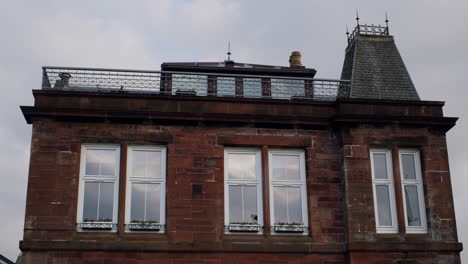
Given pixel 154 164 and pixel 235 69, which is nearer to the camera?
pixel 154 164

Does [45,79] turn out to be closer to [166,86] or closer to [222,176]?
[166,86]

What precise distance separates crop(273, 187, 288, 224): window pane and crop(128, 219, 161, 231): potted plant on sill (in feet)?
10.9

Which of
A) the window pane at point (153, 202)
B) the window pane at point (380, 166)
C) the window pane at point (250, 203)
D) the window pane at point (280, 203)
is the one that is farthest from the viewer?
the window pane at point (380, 166)

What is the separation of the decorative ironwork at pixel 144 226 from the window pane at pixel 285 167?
3.63m

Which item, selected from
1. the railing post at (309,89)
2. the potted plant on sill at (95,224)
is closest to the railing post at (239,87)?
the railing post at (309,89)

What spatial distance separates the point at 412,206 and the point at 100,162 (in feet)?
29.6

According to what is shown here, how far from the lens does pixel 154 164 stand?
1850 cm

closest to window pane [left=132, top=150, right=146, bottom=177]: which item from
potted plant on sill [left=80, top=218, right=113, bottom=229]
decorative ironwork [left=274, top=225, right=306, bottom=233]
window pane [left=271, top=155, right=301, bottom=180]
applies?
potted plant on sill [left=80, top=218, right=113, bottom=229]

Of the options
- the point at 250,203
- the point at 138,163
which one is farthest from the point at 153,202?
the point at 250,203

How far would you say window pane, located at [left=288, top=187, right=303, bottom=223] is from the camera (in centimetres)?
1858

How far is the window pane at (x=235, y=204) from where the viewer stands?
1830cm

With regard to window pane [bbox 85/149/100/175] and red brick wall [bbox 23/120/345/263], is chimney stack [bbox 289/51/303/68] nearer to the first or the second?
red brick wall [bbox 23/120/345/263]

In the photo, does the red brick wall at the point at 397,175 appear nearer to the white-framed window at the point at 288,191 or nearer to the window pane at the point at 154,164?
the white-framed window at the point at 288,191

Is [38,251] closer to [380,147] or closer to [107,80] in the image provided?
[107,80]
